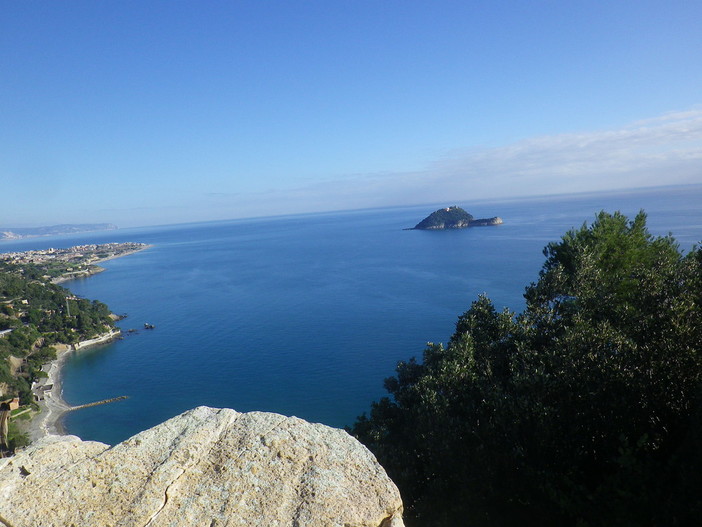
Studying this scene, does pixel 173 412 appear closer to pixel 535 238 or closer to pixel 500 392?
pixel 500 392

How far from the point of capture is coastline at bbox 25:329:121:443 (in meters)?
34.5

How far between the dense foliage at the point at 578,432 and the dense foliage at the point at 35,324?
43.0 meters

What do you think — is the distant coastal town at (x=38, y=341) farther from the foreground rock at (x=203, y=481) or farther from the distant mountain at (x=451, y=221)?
the distant mountain at (x=451, y=221)

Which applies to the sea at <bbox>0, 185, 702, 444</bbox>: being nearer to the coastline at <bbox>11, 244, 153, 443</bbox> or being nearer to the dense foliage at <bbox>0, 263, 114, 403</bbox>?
the coastline at <bbox>11, 244, 153, 443</bbox>

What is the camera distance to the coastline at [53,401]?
3449 cm

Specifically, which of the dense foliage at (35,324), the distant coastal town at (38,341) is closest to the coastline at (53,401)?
the distant coastal town at (38,341)

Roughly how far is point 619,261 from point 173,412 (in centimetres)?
3488

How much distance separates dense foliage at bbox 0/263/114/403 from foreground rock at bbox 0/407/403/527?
4434cm

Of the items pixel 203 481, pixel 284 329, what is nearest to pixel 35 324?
pixel 284 329

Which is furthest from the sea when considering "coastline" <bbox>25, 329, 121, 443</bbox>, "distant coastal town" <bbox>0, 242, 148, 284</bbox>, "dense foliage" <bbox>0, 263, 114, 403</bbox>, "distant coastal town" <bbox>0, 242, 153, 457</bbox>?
"distant coastal town" <bbox>0, 242, 148, 284</bbox>

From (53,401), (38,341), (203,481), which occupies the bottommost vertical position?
(53,401)

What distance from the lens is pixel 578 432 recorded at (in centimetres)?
926

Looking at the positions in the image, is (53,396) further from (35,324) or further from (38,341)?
(35,324)

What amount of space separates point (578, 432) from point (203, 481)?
817 centimetres
